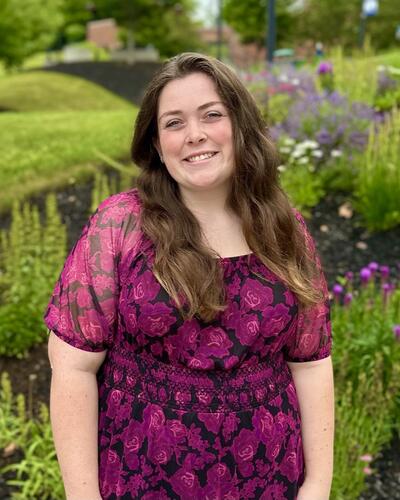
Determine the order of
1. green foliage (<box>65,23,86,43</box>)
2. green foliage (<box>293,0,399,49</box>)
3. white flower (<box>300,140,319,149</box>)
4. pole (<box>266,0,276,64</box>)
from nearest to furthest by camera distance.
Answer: white flower (<box>300,140,319,149</box>)
pole (<box>266,0,276,64</box>)
green foliage (<box>293,0,399,49</box>)
green foliage (<box>65,23,86,43</box>)

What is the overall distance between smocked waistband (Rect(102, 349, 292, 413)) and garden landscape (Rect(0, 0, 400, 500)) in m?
1.23

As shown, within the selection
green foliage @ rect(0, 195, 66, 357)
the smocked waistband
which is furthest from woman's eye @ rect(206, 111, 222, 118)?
green foliage @ rect(0, 195, 66, 357)

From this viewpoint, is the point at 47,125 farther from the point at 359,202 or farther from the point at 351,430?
the point at 351,430

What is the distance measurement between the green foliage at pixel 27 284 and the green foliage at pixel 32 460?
0.70 metres

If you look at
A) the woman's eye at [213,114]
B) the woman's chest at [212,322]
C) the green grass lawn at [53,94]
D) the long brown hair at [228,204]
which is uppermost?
the woman's eye at [213,114]

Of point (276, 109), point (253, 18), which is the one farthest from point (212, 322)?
point (253, 18)

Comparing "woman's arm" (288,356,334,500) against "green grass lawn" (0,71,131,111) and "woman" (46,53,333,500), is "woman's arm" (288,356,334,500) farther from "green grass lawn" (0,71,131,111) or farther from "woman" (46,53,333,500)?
"green grass lawn" (0,71,131,111)

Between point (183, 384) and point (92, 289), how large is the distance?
33cm

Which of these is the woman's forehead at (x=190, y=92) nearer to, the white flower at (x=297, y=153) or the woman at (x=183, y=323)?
the woman at (x=183, y=323)

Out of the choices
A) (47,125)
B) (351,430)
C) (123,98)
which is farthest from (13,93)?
(351,430)

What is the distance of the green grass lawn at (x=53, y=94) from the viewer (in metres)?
15.1

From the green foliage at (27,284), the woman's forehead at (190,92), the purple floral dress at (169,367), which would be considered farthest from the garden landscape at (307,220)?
the woman's forehead at (190,92)

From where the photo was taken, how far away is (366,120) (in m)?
6.70

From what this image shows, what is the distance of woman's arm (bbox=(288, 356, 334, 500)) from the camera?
1833mm
